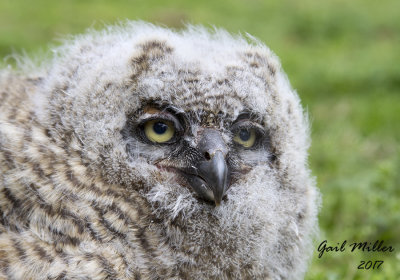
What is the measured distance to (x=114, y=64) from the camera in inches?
136

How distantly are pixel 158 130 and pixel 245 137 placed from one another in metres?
0.52

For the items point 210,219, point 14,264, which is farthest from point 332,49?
point 14,264

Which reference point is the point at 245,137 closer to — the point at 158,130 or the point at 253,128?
the point at 253,128

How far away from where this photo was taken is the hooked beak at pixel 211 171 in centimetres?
313

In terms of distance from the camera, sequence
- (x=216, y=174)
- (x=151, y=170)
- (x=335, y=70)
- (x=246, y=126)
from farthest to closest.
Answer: (x=335, y=70)
(x=246, y=126)
(x=151, y=170)
(x=216, y=174)

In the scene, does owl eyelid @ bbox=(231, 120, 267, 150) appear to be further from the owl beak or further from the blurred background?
the blurred background

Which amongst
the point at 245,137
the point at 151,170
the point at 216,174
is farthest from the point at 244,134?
the point at 151,170

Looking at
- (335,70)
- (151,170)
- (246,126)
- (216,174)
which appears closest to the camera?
(216,174)

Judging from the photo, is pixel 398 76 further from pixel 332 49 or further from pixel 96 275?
pixel 96 275

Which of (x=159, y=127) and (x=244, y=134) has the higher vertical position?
(x=244, y=134)

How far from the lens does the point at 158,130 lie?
3.33 meters

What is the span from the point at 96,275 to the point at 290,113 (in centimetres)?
157

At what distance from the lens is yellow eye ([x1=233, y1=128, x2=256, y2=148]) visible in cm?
345

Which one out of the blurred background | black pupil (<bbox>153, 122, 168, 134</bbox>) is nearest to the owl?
black pupil (<bbox>153, 122, 168, 134</bbox>)
